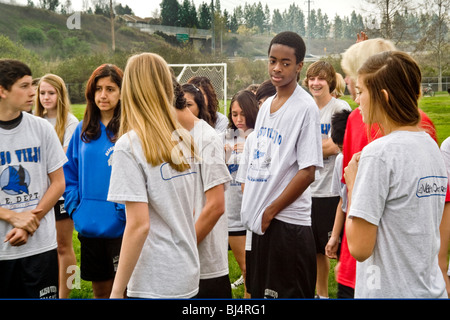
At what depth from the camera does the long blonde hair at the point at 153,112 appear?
77.5 inches

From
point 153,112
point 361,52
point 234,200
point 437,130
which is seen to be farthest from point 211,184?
point 437,130

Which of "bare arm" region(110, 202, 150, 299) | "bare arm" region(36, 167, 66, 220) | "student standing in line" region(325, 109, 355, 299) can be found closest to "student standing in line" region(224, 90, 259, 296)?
"student standing in line" region(325, 109, 355, 299)

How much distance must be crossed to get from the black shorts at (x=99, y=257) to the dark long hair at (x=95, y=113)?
0.69 meters

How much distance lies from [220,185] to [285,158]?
50cm

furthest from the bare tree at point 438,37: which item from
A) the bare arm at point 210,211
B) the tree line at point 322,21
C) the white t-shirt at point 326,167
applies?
the bare arm at point 210,211

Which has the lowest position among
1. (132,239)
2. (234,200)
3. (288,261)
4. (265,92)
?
(288,261)

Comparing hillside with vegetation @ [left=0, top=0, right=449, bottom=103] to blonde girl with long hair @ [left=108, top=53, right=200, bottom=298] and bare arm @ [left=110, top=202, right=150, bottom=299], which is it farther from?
bare arm @ [left=110, top=202, right=150, bottom=299]

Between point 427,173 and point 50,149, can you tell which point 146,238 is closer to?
point 427,173

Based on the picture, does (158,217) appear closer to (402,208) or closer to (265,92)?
(402,208)

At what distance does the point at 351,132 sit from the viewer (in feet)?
7.79

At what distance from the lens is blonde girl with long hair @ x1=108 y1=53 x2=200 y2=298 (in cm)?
191

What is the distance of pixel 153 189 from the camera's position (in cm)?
195

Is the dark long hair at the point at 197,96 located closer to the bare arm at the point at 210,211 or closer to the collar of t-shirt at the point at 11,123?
the collar of t-shirt at the point at 11,123
